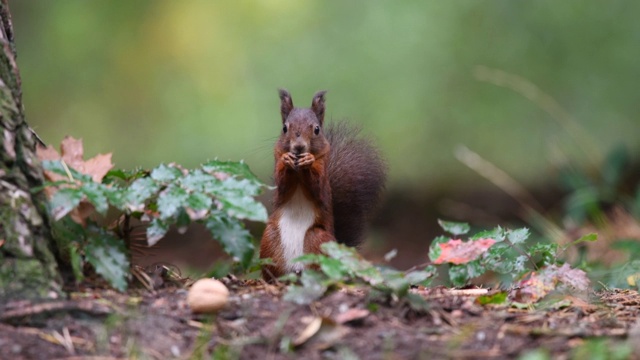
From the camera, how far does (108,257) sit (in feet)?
7.70

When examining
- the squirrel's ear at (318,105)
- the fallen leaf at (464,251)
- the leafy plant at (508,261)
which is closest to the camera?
the leafy plant at (508,261)

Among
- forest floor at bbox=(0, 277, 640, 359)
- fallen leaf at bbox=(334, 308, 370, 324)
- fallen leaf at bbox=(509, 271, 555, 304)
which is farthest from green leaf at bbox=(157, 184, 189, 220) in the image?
fallen leaf at bbox=(509, 271, 555, 304)

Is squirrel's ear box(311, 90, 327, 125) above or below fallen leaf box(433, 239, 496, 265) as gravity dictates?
above

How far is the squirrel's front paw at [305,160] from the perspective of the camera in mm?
3508

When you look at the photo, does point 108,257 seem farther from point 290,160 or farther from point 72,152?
point 290,160

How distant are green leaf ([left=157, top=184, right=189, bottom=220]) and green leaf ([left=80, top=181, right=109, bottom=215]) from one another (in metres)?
0.16

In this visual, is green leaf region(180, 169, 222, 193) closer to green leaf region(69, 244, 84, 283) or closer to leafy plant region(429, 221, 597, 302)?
green leaf region(69, 244, 84, 283)

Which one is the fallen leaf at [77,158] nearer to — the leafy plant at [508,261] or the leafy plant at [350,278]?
the leafy plant at [350,278]

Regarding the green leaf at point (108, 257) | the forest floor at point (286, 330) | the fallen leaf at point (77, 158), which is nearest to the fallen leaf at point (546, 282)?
the forest floor at point (286, 330)

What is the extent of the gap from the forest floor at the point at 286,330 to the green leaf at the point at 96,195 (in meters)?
0.24

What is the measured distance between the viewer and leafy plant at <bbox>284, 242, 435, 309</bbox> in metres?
2.30

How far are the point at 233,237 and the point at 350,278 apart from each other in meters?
0.35

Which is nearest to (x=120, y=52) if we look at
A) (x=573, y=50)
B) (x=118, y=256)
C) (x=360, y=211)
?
(x=573, y=50)

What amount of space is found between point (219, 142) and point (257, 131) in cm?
32
